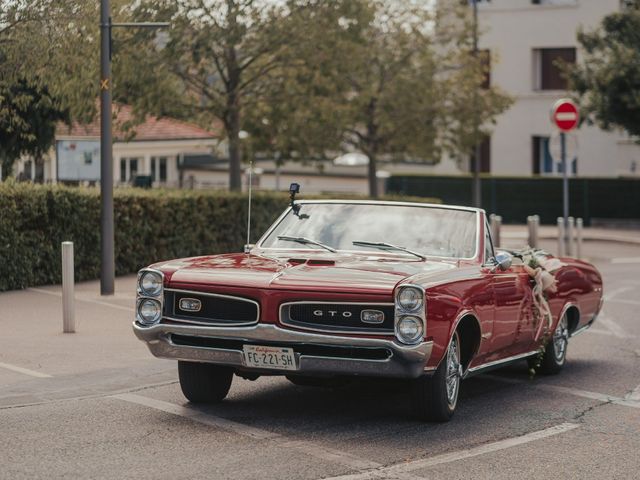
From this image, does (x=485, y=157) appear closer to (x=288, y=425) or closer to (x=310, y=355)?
(x=288, y=425)

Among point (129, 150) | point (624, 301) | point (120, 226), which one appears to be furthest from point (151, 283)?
A: point (129, 150)

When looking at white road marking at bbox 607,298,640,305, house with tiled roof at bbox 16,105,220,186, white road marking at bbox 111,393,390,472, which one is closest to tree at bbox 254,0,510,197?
house with tiled roof at bbox 16,105,220,186

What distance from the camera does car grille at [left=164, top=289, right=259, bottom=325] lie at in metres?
8.81

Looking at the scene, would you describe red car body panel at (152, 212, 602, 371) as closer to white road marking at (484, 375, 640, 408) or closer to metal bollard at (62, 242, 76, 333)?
white road marking at (484, 375, 640, 408)

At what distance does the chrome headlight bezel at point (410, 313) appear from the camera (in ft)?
27.9

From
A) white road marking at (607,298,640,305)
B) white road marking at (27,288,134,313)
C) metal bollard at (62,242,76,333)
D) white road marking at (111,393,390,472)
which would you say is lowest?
white road marking at (607,298,640,305)

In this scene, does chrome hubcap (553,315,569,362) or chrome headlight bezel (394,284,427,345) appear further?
chrome hubcap (553,315,569,362)

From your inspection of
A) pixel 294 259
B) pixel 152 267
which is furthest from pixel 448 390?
pixel 152 267

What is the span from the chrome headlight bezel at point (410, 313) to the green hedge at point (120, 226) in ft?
30.1

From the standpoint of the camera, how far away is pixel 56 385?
34.2ft

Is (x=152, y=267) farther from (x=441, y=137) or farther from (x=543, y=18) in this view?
(x=543, y=18)

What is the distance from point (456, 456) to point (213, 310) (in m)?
1.94

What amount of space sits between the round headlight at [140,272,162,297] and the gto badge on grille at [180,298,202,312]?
19 centimetres

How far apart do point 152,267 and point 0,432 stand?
1.56m
